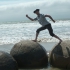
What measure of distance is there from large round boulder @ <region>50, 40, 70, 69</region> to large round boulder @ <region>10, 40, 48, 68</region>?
496 millimetres

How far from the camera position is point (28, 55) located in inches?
358

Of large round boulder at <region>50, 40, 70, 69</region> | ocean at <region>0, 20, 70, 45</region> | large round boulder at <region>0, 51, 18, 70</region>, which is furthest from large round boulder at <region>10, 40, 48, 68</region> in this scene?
ocean at <region>0, 20, 70, 45</region>

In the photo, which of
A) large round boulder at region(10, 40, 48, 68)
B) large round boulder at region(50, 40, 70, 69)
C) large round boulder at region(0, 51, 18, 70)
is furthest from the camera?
large round boulder at region(10, 40, 48, 68)

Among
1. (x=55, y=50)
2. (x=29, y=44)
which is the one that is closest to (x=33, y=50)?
(x=29, y=44)

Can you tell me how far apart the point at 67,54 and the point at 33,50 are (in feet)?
4.44

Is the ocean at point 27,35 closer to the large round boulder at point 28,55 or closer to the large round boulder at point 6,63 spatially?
the large round boulder at point 28,55

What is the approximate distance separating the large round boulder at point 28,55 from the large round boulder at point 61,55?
0.50 m

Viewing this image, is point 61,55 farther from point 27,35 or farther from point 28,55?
point 27,35

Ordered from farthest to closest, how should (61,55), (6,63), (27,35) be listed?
1. (27,35)
2. (61,55)
3. (6,63)

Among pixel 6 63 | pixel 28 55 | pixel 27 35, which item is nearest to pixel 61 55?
pixel 28 55

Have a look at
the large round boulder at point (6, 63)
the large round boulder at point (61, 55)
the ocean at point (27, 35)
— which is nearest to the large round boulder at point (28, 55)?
the large round boulder at point (61, 55)

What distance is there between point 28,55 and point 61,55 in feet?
4.27

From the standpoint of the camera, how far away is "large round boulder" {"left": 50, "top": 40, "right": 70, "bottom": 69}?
895 centimetres

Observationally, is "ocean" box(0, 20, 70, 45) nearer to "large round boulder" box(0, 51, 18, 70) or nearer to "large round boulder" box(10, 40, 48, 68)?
"large round boulder" box(10, 40, 48, 68)
